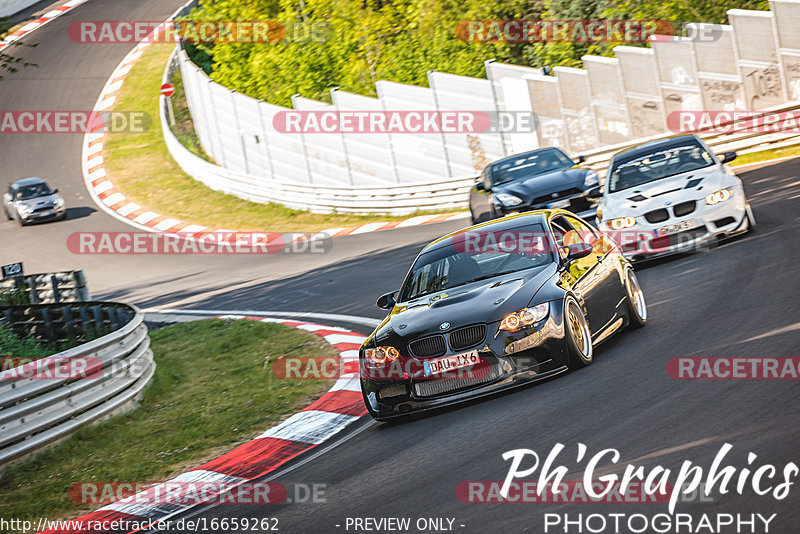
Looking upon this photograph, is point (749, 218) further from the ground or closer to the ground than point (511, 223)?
closer to the ground

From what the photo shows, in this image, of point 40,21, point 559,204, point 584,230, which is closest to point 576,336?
point 584,230

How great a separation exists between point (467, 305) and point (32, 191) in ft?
99.6

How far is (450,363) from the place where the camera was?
25.4 ft

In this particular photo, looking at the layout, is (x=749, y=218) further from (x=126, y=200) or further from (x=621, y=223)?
(x=126, y=200)

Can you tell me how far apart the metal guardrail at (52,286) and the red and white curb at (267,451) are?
26.1 feet

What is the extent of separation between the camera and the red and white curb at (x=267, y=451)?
7238 millimetres

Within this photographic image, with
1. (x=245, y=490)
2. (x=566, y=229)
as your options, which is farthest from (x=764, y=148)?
(x=245, y=490)

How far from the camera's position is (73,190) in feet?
127

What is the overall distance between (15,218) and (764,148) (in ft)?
84.8

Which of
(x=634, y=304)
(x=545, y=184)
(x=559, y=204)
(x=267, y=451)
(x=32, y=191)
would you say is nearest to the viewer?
(x=267, y=451)

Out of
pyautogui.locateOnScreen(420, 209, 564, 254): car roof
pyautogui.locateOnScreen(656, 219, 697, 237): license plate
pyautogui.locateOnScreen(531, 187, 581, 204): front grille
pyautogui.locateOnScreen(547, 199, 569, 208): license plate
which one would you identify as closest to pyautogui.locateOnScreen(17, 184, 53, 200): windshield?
pyautogui.locateOnScreen(531, 187, 581, 204): front grille

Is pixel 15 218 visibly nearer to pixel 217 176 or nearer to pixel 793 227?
pixel 217 176

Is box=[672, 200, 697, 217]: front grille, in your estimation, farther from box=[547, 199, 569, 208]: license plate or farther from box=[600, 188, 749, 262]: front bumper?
box=[547, 199, 569, 208]: license plate

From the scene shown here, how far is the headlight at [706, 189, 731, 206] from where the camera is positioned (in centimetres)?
1255
